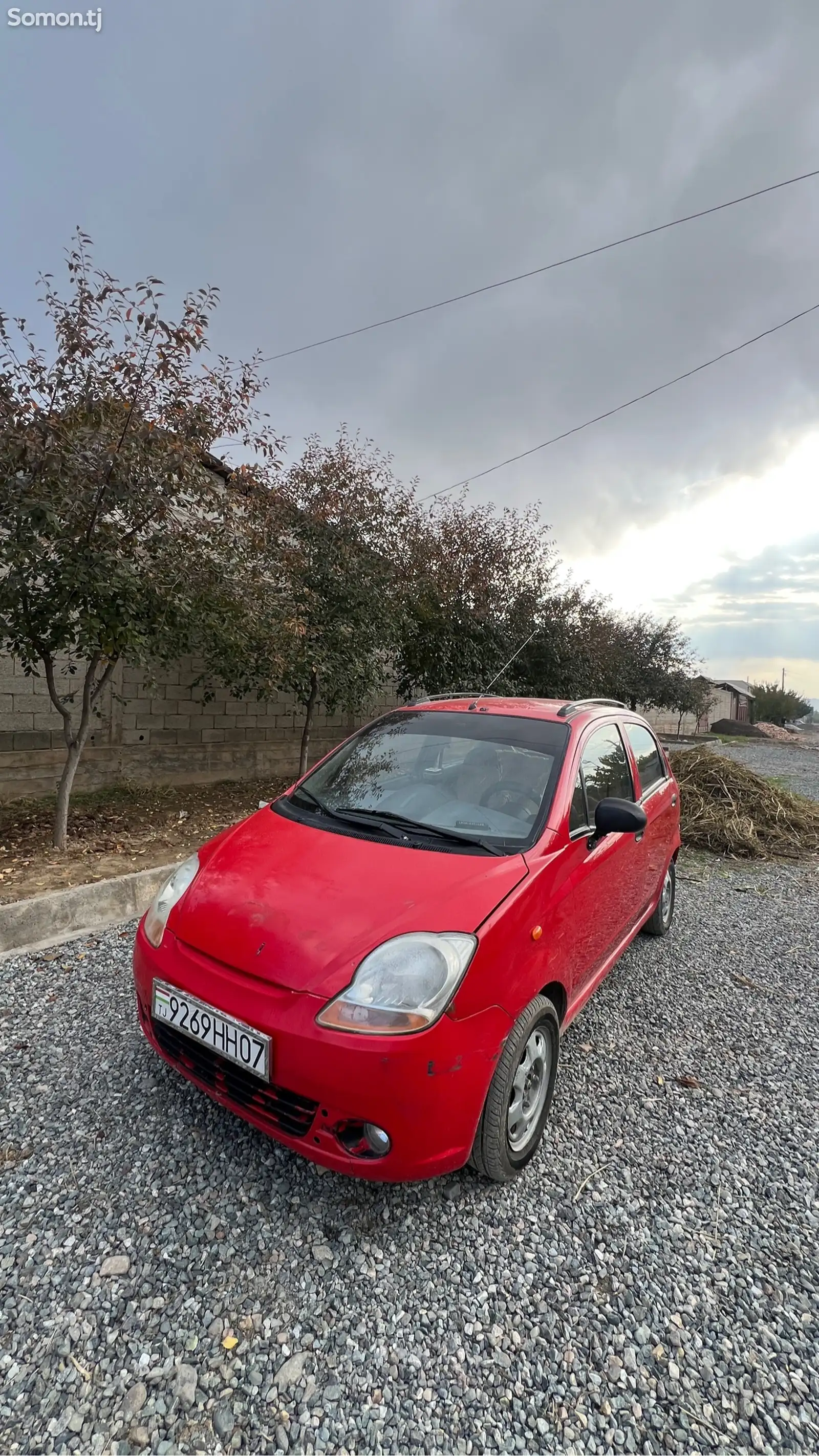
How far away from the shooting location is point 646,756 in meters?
3.79

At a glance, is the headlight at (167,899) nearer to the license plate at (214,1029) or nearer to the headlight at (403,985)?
the license plate at (214,1029)

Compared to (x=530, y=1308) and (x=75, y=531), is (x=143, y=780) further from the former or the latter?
(x=530, y=1308)

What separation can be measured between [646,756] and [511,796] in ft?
5.25

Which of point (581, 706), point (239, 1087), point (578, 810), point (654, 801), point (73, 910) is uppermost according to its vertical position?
point (581, 706)

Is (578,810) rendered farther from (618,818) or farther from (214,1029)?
(214,1029)

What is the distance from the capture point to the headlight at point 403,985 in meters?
1.69

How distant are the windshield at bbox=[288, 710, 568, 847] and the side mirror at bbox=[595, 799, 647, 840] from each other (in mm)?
223

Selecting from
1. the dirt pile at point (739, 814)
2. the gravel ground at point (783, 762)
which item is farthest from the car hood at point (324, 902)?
the gravel ground at point (783, 762)

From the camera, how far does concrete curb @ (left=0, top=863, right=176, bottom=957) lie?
3.49 m

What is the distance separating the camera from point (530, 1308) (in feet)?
5.34

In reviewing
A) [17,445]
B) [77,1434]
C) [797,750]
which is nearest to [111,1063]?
[77,1434]

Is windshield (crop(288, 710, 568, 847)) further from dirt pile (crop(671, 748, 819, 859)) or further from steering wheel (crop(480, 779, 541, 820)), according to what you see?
dirt pile (crop(671, 748, 819, 859))

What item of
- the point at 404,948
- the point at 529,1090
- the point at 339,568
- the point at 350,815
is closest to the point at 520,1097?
the point at 529,1090

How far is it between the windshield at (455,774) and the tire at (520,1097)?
1.96 feet
